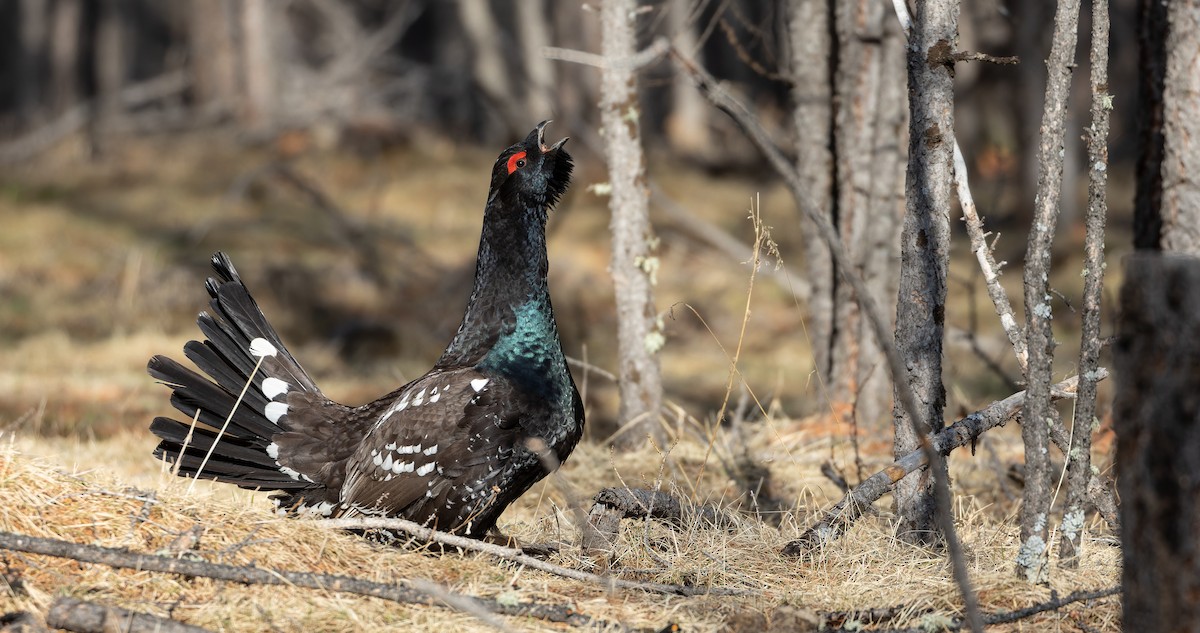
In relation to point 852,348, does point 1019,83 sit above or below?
above

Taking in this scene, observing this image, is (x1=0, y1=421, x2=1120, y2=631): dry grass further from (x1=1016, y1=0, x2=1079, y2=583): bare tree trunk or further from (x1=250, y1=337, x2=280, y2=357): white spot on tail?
(x1=250, y1=337, x2=280, y2=357): white spot on tail

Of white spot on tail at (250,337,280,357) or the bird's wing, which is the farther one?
white spot on tail at (250,337,280,357)

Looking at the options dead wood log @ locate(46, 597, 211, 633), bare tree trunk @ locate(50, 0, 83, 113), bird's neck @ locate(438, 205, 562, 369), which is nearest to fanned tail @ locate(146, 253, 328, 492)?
bird's neck @ locate(438, 205, 562, 369)

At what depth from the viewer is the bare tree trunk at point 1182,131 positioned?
4578 millimetres

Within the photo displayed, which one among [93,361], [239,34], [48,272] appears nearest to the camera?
[93,361]

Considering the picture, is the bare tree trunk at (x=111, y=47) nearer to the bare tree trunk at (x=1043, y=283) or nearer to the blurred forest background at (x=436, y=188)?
the blurred forest background at (x=436, y=188)

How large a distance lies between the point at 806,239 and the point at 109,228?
926 centimetres

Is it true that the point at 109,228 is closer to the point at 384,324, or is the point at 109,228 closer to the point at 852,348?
the point at 384,324

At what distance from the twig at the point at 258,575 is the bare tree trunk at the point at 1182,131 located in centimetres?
308

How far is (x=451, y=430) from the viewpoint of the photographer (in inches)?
166

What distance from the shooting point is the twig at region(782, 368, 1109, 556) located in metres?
3.67

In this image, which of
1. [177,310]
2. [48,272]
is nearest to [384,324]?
[177,310]

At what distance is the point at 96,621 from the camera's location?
2939 mm

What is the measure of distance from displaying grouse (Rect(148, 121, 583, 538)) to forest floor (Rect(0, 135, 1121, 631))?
0.30 m
